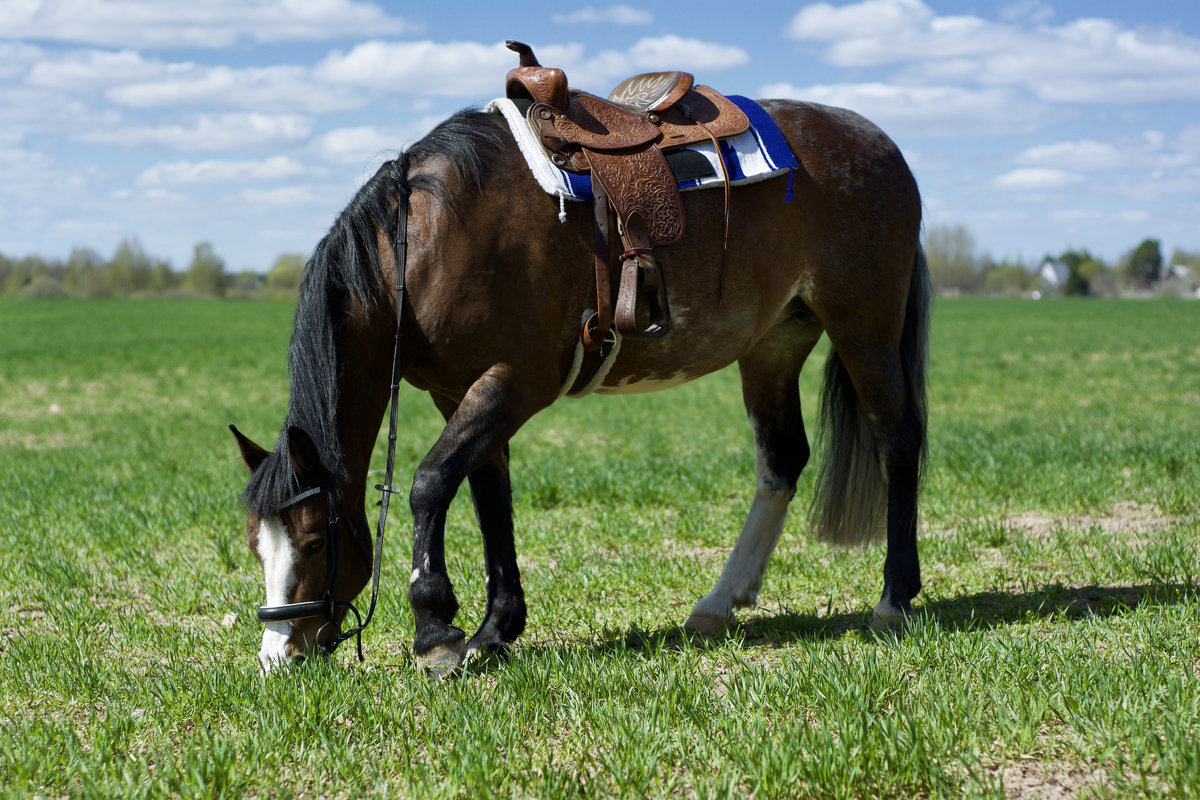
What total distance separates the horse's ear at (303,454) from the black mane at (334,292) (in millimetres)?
32

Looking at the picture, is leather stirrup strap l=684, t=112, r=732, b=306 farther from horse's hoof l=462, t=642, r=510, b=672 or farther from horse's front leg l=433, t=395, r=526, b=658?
horse's hoof l=462, t=642, r=510, b=672

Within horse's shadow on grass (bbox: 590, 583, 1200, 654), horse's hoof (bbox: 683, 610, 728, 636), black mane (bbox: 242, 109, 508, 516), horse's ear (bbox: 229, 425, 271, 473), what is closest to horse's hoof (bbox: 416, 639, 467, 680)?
horse's shadow on grass (bbox: 590, 583, 1200, 654)

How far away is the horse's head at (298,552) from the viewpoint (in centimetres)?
339

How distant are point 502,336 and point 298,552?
3.49 feet

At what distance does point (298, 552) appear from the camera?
11.3 feet

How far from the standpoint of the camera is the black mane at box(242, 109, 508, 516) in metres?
3.43

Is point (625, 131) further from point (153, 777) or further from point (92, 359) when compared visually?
point (92, 359)

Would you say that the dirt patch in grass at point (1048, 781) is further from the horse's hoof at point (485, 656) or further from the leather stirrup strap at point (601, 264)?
the leather stirrup strap at point (601, 264)

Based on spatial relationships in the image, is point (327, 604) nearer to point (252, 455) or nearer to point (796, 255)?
point (252, 455)

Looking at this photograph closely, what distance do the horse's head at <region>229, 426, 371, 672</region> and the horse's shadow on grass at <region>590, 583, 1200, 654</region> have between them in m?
1.09

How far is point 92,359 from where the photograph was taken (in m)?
25.1

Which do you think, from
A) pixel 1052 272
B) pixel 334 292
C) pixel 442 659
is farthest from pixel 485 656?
pixel 1052 272

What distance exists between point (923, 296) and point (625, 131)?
184cm

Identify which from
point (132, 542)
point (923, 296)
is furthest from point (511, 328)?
point (132, 542)
